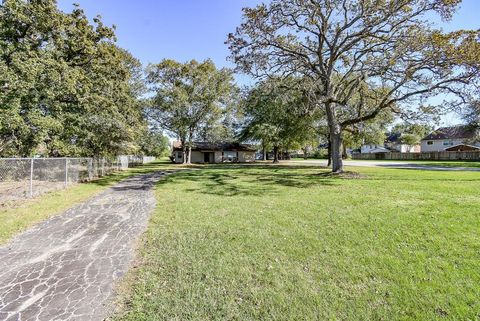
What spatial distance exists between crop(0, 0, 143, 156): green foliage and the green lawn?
9329 millimetres

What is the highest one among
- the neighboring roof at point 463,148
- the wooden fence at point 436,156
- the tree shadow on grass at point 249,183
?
the neighboring roof at point 463,148

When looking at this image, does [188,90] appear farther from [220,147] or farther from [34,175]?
[34,175]

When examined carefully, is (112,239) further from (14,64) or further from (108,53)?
(108,53)

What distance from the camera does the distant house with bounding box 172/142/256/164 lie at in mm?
44688

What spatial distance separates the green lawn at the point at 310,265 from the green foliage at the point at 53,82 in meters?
9.33

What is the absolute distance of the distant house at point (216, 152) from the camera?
147ft

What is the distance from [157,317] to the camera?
9.86ft

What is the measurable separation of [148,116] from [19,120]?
91.2 feet

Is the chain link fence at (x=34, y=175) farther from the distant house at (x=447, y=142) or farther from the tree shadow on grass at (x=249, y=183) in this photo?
the distant house at (x=447, y=142)

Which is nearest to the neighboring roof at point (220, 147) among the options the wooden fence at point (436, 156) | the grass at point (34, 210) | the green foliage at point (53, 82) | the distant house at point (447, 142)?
the green foliage at point (53, 82)

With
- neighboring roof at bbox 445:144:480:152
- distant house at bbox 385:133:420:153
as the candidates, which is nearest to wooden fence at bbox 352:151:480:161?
neighboring roof at bbox 445:144:480:152

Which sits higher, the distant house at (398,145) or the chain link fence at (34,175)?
the distant house at (398,145)

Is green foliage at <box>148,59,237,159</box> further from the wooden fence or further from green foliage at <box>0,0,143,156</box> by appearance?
the wooden fence

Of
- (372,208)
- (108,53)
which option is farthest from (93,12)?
(372,208)
